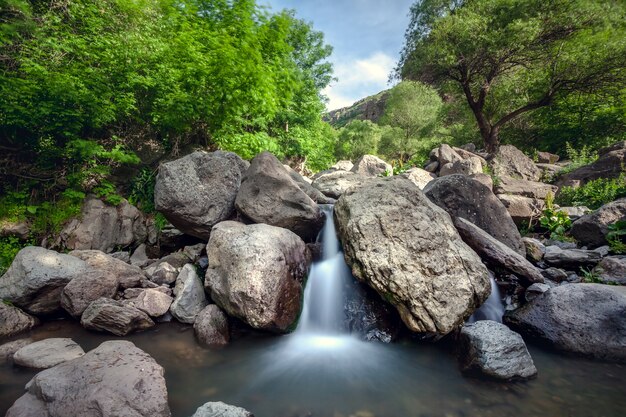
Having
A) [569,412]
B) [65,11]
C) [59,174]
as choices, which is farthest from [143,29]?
[569,412]

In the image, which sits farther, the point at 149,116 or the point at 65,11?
the point at 149,116

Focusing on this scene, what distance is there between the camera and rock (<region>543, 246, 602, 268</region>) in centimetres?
600

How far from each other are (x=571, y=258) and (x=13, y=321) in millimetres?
10842

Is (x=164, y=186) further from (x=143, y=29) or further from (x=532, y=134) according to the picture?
(x=532, y=134)

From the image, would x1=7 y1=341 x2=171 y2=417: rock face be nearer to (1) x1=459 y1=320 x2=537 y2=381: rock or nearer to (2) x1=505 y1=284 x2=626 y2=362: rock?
(1) x1=459 y1=320 x2=537 y2=381: rock

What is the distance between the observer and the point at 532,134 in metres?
18.2

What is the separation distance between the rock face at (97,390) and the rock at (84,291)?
2219 mm

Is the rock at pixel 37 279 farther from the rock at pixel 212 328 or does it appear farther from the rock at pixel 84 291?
the rock at pixel 212 328

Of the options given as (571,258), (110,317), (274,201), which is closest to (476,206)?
(571,258)

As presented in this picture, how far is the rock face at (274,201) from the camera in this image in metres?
6.10

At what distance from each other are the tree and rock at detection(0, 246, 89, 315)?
15707 mm

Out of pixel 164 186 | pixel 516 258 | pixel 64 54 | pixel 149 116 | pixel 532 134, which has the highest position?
pixel 532 134

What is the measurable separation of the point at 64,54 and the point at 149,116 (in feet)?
6.77

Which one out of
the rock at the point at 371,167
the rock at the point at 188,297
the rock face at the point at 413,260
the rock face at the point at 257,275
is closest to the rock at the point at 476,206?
the rock face at the point at 413,260
